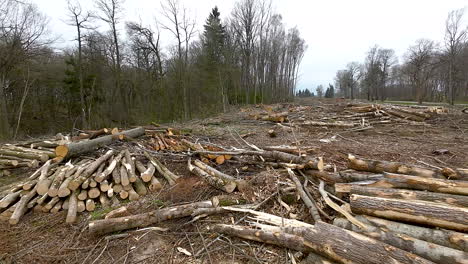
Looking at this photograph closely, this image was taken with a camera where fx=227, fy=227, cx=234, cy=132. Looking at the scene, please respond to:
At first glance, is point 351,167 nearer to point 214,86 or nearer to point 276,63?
point 214,86

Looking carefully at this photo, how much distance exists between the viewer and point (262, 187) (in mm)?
4000

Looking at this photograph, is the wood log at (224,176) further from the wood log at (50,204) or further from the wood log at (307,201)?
the wood log at (50,204)

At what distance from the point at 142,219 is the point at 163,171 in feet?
5.83

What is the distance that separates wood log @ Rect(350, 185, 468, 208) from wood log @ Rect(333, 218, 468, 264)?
0.54 m

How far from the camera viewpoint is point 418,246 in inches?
87.1

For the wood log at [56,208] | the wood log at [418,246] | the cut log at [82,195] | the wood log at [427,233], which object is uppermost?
the wood log at [427,233]

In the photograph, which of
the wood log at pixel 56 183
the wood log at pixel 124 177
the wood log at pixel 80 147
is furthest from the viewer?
the wood log at pixel 80 147

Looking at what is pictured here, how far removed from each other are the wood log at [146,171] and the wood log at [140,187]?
0.10 metres

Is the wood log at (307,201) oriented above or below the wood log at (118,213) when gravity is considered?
above

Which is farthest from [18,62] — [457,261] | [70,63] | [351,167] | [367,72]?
[367,72]

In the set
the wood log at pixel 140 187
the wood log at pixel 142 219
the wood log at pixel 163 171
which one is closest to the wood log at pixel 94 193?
the wood log at pixel 140 187

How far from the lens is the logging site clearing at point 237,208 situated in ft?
7.91

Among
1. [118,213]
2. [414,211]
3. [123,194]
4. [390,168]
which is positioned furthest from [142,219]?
[390,168]

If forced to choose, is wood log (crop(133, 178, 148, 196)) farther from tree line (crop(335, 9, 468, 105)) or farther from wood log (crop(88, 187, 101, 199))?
tree line (crop(335, 9, 468, 105))
